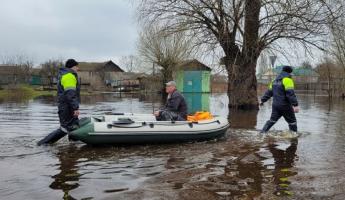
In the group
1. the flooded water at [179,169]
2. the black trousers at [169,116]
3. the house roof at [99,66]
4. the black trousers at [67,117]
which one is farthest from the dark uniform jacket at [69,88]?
the house roof at [99,66]

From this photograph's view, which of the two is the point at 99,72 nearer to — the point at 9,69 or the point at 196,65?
the point at 9,69

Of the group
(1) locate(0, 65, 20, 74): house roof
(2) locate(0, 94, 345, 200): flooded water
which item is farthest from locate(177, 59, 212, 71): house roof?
(1) locate(0, 65, 20, 74): house roof

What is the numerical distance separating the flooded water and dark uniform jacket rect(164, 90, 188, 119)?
977 millimetres

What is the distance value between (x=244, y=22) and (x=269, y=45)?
1.62m

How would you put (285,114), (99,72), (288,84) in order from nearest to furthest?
(288,84), (285,114), (99,72)

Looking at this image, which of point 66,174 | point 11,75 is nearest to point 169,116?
point 66,174

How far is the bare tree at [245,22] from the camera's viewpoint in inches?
746

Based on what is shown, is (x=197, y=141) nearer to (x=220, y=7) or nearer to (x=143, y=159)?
(x=143, y=159)

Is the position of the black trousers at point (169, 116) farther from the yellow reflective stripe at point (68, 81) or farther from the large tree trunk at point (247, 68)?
the large tree trunk at point (247, 68)

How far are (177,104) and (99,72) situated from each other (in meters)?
67.0

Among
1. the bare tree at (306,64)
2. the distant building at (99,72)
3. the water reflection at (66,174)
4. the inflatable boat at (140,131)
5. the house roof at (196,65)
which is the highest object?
the distant building at (99,72)

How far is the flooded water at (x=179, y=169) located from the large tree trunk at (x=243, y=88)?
10877mm

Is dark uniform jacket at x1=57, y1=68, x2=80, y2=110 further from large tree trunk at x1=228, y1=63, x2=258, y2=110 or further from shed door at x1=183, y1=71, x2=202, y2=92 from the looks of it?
shed door at x1=183, y1=71, x2=202, y2=92

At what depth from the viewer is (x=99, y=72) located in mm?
76062
